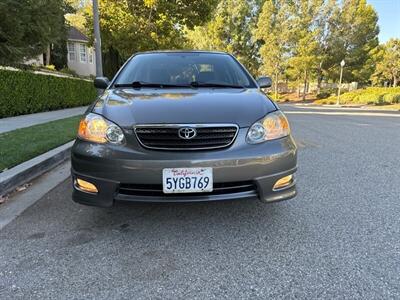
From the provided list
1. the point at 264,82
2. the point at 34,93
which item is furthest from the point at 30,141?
the point at 34,93

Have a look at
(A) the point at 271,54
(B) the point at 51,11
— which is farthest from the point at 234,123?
(A) the point at 271,54

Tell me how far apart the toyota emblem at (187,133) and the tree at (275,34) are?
3749 centimetres

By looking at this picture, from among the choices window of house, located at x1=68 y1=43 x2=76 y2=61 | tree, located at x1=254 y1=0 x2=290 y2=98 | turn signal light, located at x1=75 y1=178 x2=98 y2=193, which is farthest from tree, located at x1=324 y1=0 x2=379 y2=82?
turn signal light, located at x1=75 y1=178 x2=98 y2=193

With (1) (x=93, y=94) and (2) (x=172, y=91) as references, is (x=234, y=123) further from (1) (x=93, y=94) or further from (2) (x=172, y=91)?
(1) (x=93, y=94)

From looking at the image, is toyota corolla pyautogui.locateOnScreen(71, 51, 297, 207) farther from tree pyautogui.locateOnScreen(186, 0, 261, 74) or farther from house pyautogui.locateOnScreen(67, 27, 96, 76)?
tree pyautogui.locateOnScreen(186, 0, 261, 74)

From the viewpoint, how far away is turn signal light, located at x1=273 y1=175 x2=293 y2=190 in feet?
8.92

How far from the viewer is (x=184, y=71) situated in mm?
3914

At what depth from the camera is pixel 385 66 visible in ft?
123

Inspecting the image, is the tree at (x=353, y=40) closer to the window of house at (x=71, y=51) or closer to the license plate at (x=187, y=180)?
the window of house at (x=71, y=51)

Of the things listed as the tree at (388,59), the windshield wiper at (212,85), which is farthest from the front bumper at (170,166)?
the tree at (388,59)

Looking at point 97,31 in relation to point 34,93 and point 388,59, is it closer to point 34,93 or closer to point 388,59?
point 34,93

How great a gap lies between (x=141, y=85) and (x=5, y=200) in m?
1.82

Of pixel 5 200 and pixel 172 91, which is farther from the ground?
pixel 172 91

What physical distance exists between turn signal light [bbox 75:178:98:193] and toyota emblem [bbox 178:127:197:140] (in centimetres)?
76
